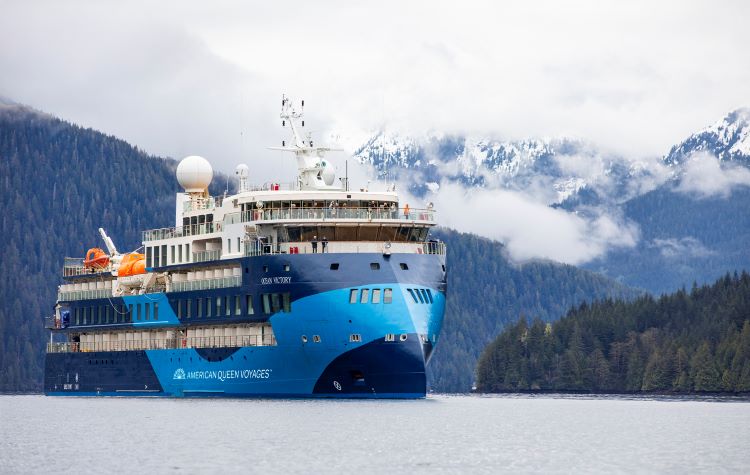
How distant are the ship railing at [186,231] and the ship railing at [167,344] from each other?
783cm

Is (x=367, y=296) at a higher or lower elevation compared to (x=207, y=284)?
lower

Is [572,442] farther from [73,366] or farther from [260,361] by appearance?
[73,366]

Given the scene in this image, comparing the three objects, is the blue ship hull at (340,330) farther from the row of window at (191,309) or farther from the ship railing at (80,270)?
the ship railing at (80,270)

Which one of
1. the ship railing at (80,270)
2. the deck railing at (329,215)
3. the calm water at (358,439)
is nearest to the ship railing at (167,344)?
the calm water at (358,439)

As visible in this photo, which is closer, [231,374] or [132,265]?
[231,374]

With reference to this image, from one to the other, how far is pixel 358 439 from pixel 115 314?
5777 cm

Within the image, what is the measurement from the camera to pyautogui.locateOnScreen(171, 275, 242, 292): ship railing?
123m

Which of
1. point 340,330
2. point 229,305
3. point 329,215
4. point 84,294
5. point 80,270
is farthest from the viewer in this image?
point 80,270

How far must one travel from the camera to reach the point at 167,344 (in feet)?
433

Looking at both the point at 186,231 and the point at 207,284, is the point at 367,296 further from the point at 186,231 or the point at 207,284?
the point at 186,231

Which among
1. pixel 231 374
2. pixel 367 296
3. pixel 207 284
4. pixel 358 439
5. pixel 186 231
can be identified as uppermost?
pixel 186 231

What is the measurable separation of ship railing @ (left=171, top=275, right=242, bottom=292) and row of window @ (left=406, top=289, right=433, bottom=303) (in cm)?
1366

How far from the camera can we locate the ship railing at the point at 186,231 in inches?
5017

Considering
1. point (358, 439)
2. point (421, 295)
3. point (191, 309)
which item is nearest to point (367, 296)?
point (421, 295)
